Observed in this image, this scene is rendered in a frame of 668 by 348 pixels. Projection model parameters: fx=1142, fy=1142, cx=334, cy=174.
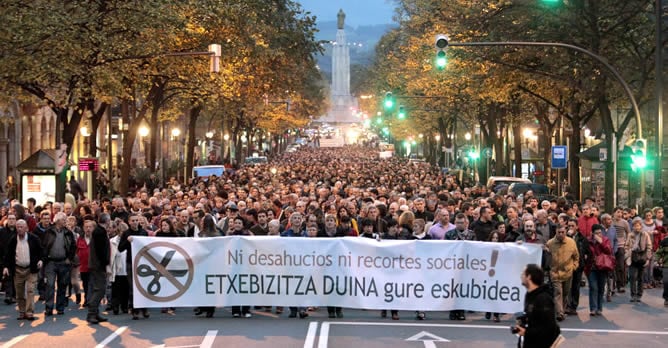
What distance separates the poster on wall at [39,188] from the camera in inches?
1307

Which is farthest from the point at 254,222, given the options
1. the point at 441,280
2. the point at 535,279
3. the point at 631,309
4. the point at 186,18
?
the point at 186,18

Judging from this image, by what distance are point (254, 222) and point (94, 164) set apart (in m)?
17.0

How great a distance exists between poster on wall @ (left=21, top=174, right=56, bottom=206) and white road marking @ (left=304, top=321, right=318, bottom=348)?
1806 centimetres

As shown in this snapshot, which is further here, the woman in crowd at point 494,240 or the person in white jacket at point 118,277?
the person in white jacket at point 118,277

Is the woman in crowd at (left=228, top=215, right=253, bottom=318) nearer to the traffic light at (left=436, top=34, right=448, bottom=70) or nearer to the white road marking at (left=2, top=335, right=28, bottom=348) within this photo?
the white road marking at (left=2, top=335, right=28, bottom=348)

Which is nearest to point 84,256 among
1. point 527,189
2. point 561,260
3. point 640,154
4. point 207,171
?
point 561,260

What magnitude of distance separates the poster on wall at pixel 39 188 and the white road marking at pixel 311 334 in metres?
18.1

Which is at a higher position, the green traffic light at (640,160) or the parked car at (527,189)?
the green traffic light at (640,160)

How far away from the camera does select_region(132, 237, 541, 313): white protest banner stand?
17172 millimetres

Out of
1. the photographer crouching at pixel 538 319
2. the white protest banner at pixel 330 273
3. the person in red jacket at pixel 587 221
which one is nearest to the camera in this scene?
the photographer crouching at pixel 538 319

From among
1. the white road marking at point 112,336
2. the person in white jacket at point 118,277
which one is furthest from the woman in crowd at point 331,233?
the white road marking at point 112,336

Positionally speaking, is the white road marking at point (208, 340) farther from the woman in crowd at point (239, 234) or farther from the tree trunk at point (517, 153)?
the tree trunk at point (517, 153)

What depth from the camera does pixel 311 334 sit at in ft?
51.9

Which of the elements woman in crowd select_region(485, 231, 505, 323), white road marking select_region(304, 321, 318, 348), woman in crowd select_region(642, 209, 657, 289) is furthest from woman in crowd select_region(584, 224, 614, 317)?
white road marking select_region(304, 321, 318, 348)
